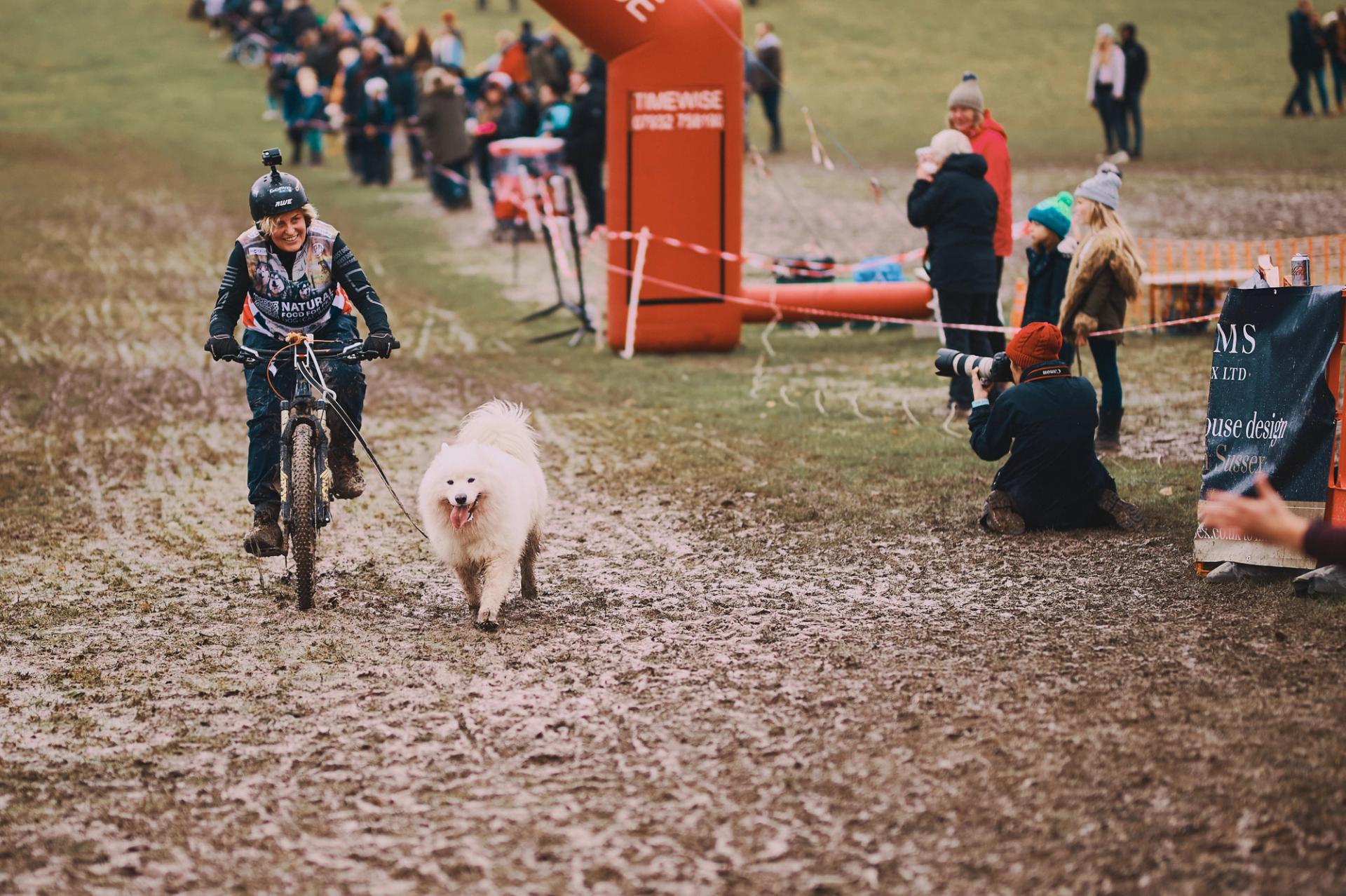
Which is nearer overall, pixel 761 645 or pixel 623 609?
pixel 761 645

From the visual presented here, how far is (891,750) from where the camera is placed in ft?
16.9

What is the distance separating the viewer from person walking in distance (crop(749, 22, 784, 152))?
2772 centimetres

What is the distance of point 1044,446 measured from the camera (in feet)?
26.4

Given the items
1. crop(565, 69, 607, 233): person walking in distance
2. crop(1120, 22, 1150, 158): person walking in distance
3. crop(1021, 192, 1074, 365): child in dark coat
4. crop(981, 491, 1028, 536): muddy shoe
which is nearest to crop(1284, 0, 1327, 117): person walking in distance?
crop(1120, 22, 1150, 158): person walking in distance

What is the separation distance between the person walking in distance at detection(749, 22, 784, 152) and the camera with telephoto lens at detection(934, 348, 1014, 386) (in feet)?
66.1

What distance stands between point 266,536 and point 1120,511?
445 cm

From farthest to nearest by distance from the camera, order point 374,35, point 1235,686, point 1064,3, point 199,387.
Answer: point 1064,3
point 374,35
point 199,387
point 1235,686

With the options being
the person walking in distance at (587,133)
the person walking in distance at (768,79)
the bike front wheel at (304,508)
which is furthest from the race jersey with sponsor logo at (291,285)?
the person walking in distance at (768,79)

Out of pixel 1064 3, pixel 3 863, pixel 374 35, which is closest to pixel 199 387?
pixel 3 863

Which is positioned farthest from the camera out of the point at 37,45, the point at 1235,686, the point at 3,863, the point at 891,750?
the point at 37,45

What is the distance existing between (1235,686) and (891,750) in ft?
4.55

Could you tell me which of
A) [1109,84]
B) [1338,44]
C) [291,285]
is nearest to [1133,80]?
[1109,84]

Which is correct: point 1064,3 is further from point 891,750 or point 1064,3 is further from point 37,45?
point 891,750

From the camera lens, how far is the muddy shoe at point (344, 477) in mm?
7938
